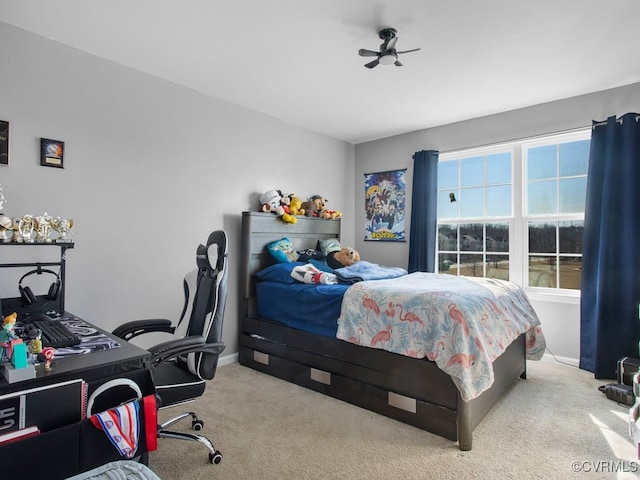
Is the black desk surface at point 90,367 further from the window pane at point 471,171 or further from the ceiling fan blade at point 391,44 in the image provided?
the window pane at point 471,171

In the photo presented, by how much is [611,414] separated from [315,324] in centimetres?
210

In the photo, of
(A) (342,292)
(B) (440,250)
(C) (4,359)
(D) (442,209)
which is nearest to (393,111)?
(D) (442,209)

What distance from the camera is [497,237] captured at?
396 cm

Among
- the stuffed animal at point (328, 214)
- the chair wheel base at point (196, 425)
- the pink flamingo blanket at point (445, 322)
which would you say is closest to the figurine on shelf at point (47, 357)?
the chair wheel base at point (196, 425)

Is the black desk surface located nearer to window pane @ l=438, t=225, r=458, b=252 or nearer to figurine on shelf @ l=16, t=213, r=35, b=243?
figurine on shelf @ l=16, t=213, r=35, b=243

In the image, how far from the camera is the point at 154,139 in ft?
9.71

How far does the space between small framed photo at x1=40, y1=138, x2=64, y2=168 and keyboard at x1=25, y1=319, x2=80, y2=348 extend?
1.11 meters

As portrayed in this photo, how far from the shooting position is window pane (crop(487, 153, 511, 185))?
3.91 metres

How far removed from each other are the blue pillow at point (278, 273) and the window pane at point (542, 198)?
2.50 m

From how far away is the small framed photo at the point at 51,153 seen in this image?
2.39 metres

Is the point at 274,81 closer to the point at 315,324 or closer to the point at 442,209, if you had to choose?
the point at 315,324

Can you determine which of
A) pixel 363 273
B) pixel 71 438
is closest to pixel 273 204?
pixel 363 273

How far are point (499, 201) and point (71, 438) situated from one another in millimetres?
4049

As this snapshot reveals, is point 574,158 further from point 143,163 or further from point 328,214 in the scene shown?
point 143,163
